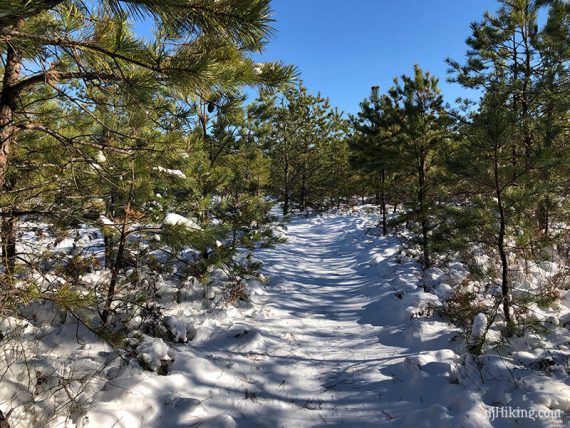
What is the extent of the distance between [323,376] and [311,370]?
0.17 meters

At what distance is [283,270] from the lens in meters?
7.96

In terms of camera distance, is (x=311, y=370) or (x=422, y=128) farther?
(x=422, y=128)

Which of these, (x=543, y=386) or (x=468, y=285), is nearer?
(x=543, y=386)

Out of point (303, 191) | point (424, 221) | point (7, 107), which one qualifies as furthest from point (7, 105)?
point (303, 191)

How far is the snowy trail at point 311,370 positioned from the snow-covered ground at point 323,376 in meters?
0.01

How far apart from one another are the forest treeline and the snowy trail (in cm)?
81

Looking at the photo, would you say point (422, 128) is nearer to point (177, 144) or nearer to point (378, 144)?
point (378, 144)

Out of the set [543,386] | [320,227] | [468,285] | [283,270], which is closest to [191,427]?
[543,386]

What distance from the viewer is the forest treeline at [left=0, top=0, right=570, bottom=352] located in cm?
189

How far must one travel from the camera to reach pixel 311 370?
143 inches

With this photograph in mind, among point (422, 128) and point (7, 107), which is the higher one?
point (422, 128)

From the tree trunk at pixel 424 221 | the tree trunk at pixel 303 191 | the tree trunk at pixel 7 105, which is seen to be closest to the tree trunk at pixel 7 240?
the tree trunk at pixel 7 105

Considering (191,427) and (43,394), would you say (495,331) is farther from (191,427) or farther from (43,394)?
(43,394)

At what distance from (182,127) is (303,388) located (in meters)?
2.91
